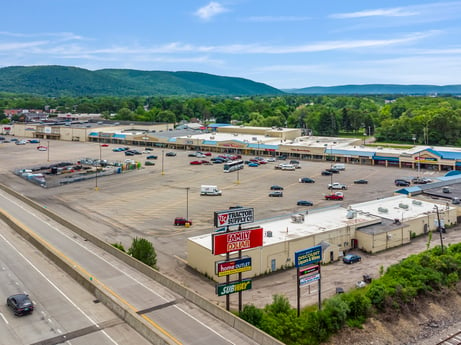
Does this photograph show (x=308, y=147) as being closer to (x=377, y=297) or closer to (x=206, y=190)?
(x=206, y=190)

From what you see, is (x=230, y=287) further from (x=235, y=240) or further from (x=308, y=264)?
(x=308, y=264)

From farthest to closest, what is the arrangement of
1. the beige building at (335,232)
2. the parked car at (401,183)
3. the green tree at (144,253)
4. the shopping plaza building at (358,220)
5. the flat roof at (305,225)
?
the parked car at (401,183), the flat roof at (305,225), the shopping plaza building at (358,220), the beige building at (335,232), the green tree at (144,253)

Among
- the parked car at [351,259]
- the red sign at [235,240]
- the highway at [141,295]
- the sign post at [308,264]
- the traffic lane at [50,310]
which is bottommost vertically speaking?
the parked car at [351,259]

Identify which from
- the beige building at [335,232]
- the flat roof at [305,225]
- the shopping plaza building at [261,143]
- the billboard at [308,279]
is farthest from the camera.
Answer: the shopping plaza building at [261,143]

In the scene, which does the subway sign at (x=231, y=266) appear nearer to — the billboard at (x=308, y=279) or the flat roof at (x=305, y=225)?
the billboard at (x=308, y=279)

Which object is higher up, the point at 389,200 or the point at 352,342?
the point at 389,200

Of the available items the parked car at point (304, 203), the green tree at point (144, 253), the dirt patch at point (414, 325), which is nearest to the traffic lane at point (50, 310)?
the green tree at point (144, 253)

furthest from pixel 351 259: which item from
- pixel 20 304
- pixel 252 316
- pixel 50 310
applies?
pixel 20 304

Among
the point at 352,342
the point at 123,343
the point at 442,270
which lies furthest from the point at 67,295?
the point at 442,270
